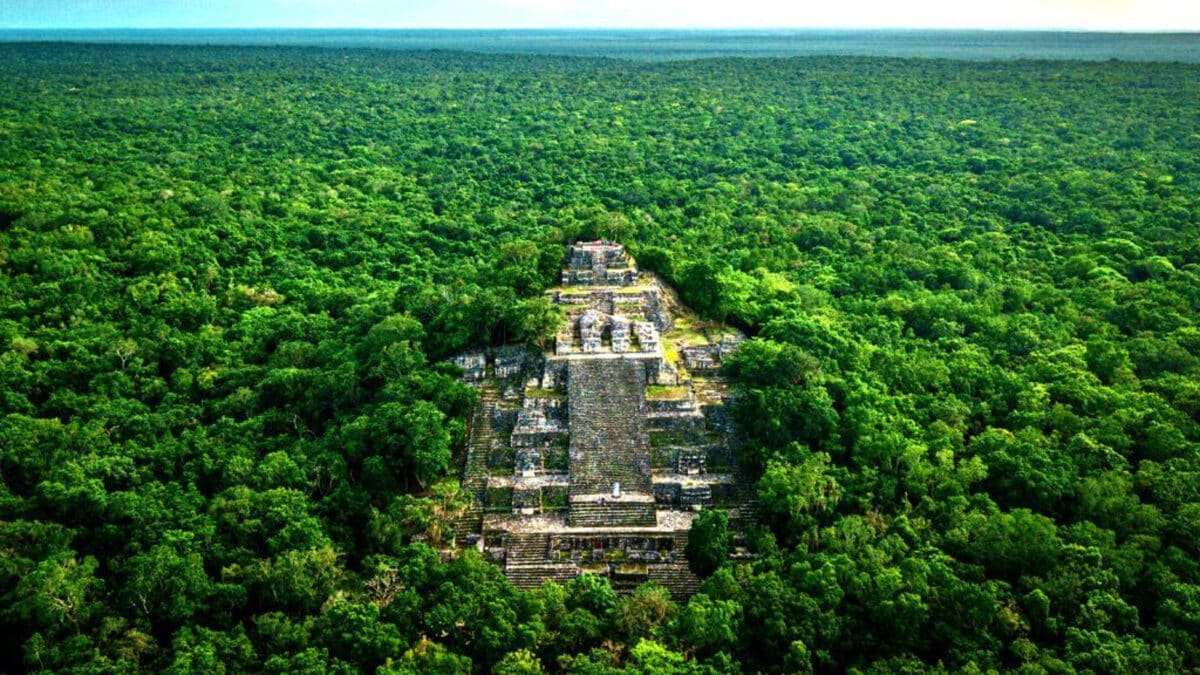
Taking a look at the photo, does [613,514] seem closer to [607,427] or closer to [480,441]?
[607,427]

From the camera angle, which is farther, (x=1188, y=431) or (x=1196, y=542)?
(x=1188, y=431)

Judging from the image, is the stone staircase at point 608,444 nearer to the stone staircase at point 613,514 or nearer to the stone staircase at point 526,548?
the stone staircase at point 613,514

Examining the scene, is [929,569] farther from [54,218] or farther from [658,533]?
[54,218]

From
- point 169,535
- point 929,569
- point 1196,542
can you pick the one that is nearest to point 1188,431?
point 1196,542

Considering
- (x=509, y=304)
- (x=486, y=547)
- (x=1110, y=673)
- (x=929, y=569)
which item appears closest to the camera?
(x=1110, y=673)

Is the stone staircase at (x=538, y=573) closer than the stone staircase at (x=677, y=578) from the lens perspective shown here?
No

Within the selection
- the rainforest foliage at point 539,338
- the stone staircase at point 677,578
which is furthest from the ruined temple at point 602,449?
the rainforest foliage at point 539,338
